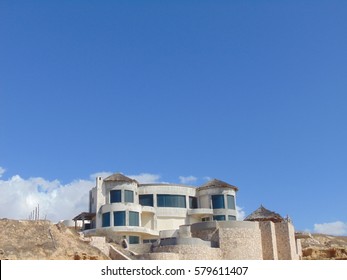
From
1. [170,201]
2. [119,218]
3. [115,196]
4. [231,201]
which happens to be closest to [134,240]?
[119,218]

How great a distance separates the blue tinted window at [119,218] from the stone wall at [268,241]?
507 inches

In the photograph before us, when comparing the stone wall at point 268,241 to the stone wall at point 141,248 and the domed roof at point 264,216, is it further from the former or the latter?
the stone wall at point 141,248

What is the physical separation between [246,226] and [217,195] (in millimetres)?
11252

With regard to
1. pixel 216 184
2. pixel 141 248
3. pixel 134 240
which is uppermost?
pixel 216 184

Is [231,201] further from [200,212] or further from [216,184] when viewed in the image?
[200,212]

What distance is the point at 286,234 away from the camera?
42625 mm

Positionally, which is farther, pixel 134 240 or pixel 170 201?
pixel 170 201

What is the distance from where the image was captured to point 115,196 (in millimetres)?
48344

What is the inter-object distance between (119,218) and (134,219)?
152 cm

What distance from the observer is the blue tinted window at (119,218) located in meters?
46.4

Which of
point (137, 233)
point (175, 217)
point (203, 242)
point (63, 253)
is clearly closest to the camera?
point (63, 253)

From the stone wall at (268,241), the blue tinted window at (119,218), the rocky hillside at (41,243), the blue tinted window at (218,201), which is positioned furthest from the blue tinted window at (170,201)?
the rocky hillside at (41,243)
